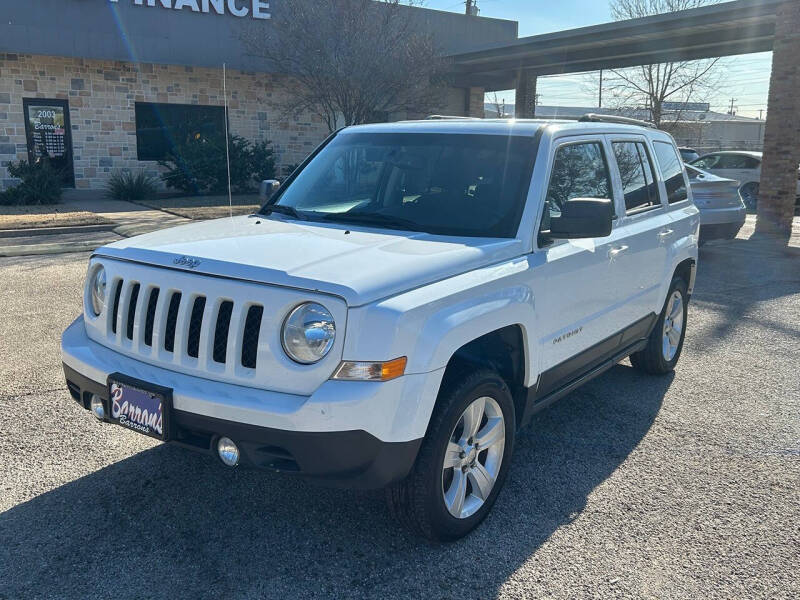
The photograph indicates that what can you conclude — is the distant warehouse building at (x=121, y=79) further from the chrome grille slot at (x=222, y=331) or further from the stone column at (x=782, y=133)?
the chrome grille slot at (x=222, y=331)

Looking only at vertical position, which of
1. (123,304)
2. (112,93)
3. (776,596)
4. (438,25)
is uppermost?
(438,25)

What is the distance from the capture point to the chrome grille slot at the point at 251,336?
9.87ft

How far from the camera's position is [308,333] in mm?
2918

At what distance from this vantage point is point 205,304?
311cm

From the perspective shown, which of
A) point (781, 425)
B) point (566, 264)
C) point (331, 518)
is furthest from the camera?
point (781, 425)

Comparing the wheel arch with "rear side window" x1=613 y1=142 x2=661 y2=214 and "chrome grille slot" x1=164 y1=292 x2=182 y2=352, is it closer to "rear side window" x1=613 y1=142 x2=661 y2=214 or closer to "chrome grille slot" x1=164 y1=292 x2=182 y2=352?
"chrome grille slot" x1=164 y1=292 x2=182 y2=352

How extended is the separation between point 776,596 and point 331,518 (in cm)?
195

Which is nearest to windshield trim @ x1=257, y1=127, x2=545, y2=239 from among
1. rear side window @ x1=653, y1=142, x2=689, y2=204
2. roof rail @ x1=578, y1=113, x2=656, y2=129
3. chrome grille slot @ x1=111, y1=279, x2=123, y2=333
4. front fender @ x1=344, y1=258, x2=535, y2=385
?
front fender @ x1=344, y1=258, x2=535, y2=385

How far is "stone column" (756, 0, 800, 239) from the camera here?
47.4 ft

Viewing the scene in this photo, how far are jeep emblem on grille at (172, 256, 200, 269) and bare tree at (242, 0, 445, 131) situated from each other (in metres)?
14.7

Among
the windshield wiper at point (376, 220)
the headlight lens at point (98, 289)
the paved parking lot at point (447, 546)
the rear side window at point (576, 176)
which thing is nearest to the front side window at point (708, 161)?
the paved parking lot at point (447, 546)

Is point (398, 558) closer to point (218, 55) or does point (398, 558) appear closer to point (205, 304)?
point (205, 304)

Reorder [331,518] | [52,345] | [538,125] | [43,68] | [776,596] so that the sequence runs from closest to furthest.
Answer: [776,596] < [331,518] < [538,125] < [52,345] < [43,68]

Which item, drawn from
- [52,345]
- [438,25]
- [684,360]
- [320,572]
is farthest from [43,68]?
[320,572]
